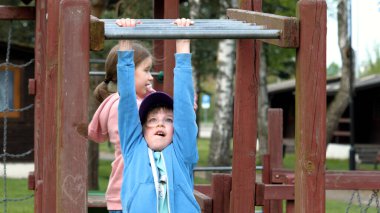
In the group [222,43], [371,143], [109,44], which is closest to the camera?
[109,44]

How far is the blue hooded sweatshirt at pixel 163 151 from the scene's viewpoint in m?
4.03

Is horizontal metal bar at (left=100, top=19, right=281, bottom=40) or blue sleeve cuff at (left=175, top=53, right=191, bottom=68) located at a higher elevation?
horizontal metal bar at (left=100, top=19, right=281, bottom=40)

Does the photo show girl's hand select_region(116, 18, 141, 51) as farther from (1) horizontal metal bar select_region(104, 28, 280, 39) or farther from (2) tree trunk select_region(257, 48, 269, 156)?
(2) tree trunk select_region(257, 48, 269, 156)

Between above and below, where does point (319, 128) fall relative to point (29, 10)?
below

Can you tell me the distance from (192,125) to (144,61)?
66 centimetres

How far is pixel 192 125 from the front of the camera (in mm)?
4098

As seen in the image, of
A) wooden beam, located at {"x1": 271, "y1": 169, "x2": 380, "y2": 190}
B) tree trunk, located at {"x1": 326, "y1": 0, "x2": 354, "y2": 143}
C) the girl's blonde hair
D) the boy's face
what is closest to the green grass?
wooden beam, located at {"x1": 271, "y1": 169, "x2": 380, "y2": 190}

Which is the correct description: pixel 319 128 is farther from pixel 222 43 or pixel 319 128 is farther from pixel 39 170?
pixel 222 43

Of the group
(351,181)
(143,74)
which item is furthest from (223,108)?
(143,74)

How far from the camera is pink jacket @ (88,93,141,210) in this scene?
483 centimetres

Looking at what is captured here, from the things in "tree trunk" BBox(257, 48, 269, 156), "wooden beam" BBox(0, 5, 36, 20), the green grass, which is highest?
"wooden beam" BBox(0, 5, 36, 20)

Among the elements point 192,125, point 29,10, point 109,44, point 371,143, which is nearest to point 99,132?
point 192,125

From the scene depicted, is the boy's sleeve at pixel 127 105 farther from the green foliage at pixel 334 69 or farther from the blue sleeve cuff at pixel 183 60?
the green foliage at pixel 334 69

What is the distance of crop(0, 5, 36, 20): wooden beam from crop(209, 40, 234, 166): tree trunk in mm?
13552
